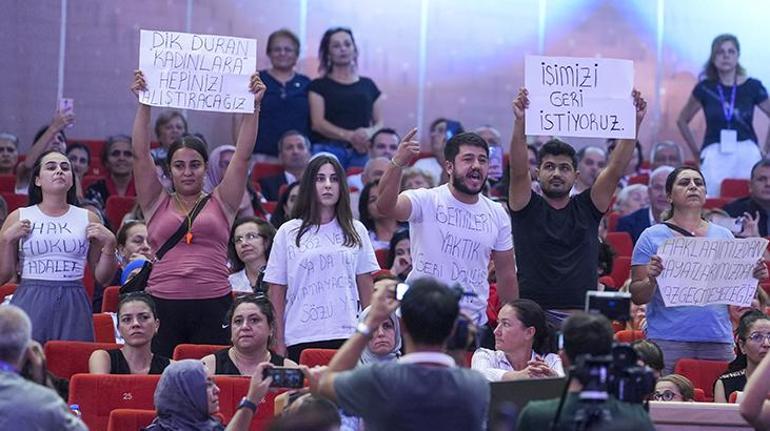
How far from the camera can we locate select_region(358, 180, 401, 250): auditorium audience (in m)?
11.6

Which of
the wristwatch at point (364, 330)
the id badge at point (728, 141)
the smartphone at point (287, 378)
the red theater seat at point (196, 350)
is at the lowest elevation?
the red theater seat at point (196, 350)

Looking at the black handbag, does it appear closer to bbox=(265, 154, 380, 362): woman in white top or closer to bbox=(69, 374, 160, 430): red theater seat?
bbox=(265, 154, 380, 362): woman in white top

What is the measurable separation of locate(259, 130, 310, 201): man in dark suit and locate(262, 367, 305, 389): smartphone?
713cm

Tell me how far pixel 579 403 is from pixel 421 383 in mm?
562

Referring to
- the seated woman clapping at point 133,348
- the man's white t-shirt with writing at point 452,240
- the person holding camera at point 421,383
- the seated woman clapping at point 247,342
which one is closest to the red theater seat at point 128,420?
the seated woman clapping at point 247,342

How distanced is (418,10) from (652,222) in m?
4.93

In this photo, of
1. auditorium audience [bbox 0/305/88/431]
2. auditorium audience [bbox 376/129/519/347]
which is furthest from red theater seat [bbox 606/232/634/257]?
auditorium audience [bbox 0/305/88/431]

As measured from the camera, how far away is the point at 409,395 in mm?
5707

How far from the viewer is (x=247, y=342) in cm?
850

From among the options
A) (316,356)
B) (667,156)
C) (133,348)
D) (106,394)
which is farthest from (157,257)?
(667,156)

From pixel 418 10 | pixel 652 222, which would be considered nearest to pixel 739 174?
pixel 652 222

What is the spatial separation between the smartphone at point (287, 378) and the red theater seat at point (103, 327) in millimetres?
3266

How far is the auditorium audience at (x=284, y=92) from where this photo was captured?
14.2 metres

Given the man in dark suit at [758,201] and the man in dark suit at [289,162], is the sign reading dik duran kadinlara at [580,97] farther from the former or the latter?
the man in dark suit at [289,162]
